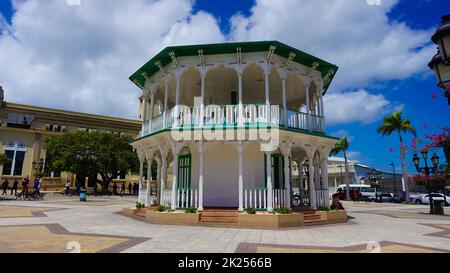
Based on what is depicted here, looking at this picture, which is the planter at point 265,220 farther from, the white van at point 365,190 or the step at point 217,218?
the white van at point 365,190

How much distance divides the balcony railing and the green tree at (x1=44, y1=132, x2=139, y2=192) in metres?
26.4

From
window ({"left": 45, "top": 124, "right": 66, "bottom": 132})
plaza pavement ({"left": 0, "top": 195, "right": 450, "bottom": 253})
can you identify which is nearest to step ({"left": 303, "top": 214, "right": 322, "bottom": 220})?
plaza pavement ({"left": 0, "top": 195, "right": 450, "bottom": 253})

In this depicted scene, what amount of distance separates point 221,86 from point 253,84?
1.77 metres

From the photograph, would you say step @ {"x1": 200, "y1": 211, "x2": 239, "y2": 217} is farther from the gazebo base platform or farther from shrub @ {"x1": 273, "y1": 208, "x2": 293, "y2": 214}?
shrub @ {"x1": 273, "y1": 208, "x2": 293, "y2": 214}

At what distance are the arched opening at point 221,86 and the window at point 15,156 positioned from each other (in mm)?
46415

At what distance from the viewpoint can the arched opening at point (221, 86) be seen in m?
14.6

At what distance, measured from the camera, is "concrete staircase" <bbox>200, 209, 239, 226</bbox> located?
11.5m

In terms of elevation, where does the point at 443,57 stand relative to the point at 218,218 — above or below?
above

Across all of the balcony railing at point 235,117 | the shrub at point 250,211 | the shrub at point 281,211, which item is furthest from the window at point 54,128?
the shrub at point 281,211

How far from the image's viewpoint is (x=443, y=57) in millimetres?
3891

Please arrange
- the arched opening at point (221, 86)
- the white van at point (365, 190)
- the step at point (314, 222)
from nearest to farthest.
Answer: the step at point (314, 222)
the arched opening at point (221, 86)
the white van at point (365, 190)

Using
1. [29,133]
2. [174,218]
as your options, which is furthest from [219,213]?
[29,133]

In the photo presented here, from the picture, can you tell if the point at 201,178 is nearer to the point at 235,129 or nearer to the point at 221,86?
Answer: the point at 235,129
